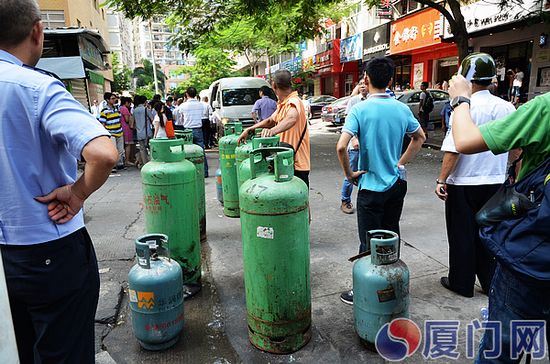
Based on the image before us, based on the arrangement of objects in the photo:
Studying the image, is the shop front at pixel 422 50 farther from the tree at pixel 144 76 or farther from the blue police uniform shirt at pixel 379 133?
the tree at pixel 144 76

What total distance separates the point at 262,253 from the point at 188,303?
1.29 meters

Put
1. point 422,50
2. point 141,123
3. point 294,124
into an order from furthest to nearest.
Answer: point 422,50
point 141,123
point 294,124

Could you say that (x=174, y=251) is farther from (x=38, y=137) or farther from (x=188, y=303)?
(x=38, y=137)

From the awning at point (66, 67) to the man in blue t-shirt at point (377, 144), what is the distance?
7855mm

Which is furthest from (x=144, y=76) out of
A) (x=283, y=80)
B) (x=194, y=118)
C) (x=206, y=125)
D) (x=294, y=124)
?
(x=294, y=124)

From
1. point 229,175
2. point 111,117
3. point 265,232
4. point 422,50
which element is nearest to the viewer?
point 265,232

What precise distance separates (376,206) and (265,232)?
1071 mm

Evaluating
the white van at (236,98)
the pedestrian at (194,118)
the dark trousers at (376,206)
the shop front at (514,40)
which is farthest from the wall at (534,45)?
the dark trousers at (376,206)

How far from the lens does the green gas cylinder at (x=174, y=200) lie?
3.47 meters

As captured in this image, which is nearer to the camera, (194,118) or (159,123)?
(159,123)

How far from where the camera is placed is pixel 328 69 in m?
27.6

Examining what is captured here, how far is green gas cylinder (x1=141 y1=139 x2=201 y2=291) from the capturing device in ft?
→ 11.4

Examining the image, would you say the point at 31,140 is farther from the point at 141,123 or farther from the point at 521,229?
the point at 141,123

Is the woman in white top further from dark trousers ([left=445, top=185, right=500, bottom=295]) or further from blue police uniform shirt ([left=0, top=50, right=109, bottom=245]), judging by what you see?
blue police uniform shirt ([left=0, top=50, right=109, bottom=245])
